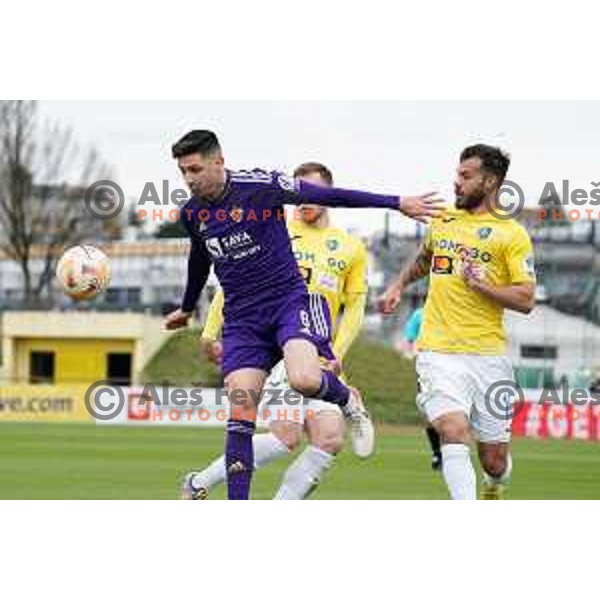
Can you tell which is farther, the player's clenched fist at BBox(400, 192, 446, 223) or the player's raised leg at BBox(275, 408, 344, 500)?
the player's raised leg at BBox(275, 408, 344, 500)

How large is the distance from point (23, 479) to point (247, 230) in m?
4.96

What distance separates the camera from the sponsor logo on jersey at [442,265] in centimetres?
1006

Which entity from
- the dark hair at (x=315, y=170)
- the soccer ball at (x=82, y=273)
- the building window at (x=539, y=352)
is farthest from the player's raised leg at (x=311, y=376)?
the building window at (x=539, y=352)

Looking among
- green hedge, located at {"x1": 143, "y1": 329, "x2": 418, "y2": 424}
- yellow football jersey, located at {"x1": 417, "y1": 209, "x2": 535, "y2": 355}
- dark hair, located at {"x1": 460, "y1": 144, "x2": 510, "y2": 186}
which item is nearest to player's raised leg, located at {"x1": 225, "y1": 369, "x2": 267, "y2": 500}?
yellow football jersey, located at {"x1": 417, "y1": 209, "x2": 535, "y2": 355}

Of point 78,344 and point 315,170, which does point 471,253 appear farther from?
point 78,344

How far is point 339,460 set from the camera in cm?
1803

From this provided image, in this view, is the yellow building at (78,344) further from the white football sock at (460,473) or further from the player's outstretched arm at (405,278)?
the white football sock at (460,473)

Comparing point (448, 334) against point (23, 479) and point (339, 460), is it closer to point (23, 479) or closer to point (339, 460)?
point (23, 479)

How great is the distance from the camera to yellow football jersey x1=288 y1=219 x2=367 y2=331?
10867 millimetres

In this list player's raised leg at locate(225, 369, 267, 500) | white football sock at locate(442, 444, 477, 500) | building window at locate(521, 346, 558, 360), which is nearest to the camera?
player's raised leg at locate(225, 369, 267, 500)

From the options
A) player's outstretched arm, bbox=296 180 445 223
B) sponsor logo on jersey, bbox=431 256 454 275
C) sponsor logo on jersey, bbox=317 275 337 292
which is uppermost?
player's outstretched arm, bbox=296 180 445 223

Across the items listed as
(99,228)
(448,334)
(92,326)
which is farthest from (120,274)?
(448,334)

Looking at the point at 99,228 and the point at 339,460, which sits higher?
the point at 99,228

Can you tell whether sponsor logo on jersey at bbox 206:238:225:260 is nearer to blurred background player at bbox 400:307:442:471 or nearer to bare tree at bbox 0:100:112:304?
blurred background player at bbox 400:307:442:471
